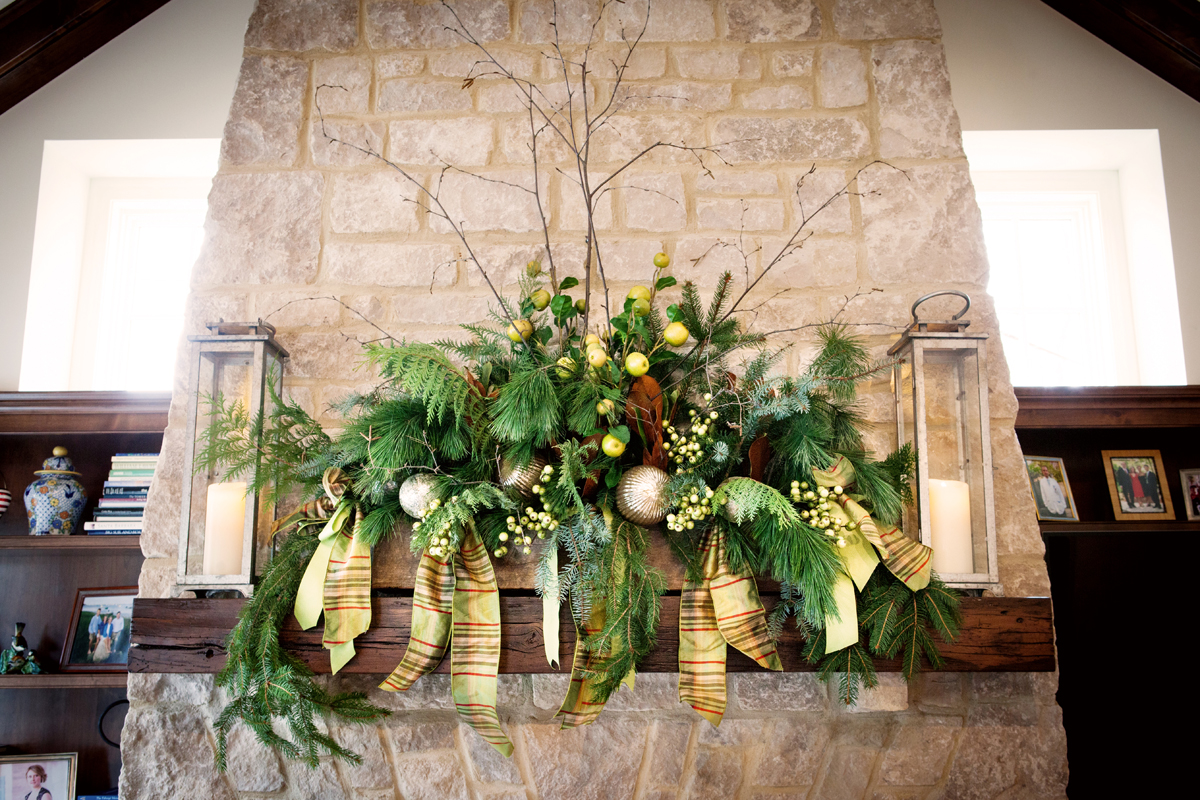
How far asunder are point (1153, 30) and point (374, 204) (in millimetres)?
2427

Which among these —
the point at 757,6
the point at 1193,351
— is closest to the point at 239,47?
the point at 757,6

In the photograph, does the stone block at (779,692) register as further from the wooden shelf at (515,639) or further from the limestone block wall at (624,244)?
the wooden shelf at (515,639)

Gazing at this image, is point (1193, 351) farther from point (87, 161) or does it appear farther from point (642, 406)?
point (87, 161)

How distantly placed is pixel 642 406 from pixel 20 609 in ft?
7.00

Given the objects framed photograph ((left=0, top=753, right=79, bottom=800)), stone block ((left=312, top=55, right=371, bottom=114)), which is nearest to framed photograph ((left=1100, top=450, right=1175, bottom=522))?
stone block ((left=312, top=55, right=371, bottom=114))

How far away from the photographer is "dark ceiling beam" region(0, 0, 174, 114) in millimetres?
2150

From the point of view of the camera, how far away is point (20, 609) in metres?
2.15

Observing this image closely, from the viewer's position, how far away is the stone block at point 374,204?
1796mm

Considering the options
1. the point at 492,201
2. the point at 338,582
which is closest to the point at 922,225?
the point at 492,201

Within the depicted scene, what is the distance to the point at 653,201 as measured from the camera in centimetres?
180

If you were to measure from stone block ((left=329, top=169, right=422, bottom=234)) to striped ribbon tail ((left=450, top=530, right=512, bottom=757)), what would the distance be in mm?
881

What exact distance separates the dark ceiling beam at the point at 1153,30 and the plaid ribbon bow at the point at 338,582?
8.77 ft

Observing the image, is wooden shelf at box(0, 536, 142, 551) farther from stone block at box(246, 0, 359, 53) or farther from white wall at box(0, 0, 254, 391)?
stone block at box(246, 0, 359, 53)

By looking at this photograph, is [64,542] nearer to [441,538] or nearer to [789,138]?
[441,538]
